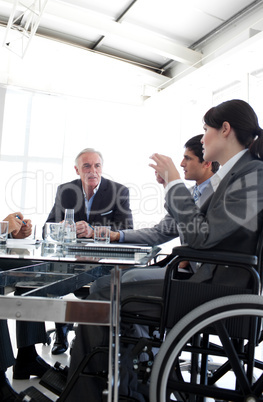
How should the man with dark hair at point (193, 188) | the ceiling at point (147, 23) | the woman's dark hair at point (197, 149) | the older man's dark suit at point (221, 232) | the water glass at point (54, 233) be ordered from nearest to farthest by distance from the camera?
the older man's dark suit at point (221, 232) < the water glass at point (54, 233) < the man with dark hair at point (193, 188) < the woman's dark hair at point (197, 149) < the ceiling at point (147, 23)

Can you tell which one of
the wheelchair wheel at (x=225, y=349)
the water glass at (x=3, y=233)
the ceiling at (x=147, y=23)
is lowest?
the wheelchair wheel at (x=225, y=349)

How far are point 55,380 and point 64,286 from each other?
46cm

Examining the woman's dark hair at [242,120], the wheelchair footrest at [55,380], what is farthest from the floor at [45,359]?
the woman's dark hair at [242,120]

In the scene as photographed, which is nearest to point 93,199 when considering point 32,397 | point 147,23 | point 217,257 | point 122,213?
point 122,213

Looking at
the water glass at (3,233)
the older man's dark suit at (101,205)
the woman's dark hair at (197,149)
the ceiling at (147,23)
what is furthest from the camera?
the ceiling at (147,23)

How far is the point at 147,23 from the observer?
5969 millimetres

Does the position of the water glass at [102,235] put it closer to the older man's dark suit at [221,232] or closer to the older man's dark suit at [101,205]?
the older man's dark suit at [221,232]

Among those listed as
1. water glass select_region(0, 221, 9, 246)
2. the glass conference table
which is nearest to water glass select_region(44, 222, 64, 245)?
the glass conference table

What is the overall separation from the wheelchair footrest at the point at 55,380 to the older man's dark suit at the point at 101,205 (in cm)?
146

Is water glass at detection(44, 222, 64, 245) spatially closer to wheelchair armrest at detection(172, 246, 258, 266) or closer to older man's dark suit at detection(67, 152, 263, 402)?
older man's dark suit at detection(67, 152, 263, 402)

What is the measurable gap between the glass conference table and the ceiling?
4.44 m

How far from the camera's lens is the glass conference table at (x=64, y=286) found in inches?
42.6

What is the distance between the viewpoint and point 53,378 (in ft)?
5.07

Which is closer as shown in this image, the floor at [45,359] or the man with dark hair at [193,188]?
the floor at [45,359]
